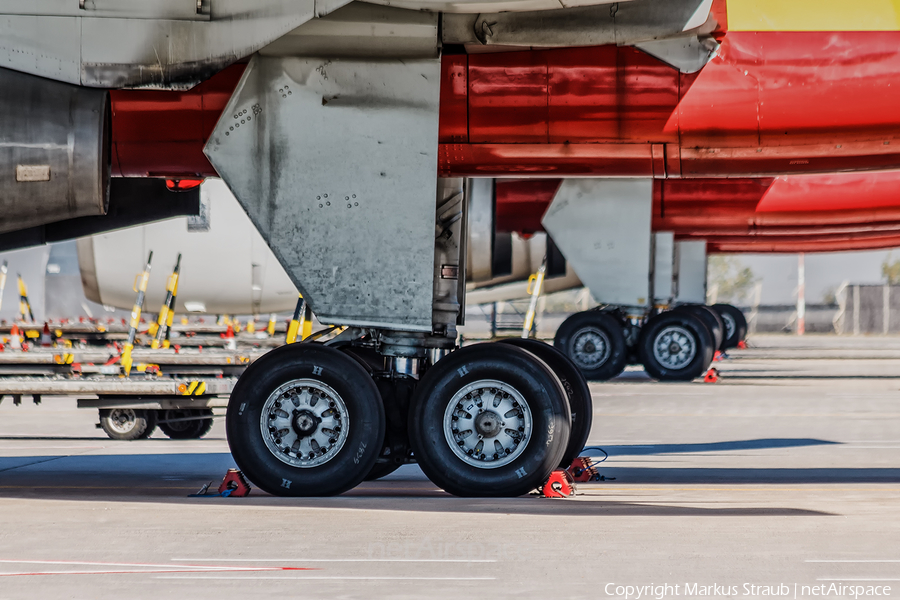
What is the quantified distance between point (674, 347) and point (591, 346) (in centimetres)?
153

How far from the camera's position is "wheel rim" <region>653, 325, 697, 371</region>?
20.1 metres

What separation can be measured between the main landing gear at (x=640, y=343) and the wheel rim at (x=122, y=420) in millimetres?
9952

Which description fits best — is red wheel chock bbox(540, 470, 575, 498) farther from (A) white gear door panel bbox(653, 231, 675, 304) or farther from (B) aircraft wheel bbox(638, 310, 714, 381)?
(A) white gear door panel bbox(653, 231, 675, 304)

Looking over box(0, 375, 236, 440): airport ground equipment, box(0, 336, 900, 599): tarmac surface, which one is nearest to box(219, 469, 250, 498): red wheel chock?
A: box(0, 336, 900, 599): tarmac surface

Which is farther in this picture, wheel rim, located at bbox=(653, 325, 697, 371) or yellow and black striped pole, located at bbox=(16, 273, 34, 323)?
yellow and black striped pole, located at bbox=(16, 273, 34, 323)

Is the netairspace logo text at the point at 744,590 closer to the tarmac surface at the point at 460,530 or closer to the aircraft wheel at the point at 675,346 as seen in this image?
the tarmac surface at the point at 460,530

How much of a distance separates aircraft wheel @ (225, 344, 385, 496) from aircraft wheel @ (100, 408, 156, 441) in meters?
4.89

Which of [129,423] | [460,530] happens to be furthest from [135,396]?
[460,530]

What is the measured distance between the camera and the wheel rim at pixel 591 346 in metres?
20.2

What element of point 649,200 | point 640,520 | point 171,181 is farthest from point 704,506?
point 649,200

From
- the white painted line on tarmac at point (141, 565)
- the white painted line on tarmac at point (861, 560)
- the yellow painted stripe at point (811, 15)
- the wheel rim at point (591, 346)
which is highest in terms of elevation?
the yellow painted stripe at point (811, 15)

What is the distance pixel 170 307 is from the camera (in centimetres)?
1531

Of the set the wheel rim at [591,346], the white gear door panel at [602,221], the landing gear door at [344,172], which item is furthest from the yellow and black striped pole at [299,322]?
the wheel rim at [591,346]

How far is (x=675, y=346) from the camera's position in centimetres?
2017
